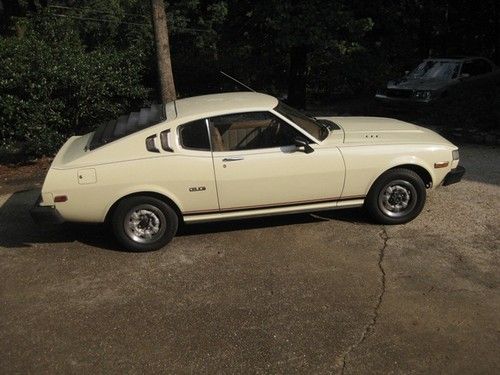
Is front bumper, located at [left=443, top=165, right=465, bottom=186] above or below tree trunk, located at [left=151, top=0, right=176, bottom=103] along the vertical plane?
below

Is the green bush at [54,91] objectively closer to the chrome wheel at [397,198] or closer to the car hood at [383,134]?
the car hood at [383,134]

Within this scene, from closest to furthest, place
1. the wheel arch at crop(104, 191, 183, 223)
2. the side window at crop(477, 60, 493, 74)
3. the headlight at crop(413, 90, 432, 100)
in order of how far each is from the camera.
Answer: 1. the wheel arch at crop(104, 191, 183, 223)
2. the headlight at crop(413, 90, 432, 100)
3. the side window at crop(477, 60, 493, 74)

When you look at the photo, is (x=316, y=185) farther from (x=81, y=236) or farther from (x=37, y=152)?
(x=37, y=152)

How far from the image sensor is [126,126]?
5703mm

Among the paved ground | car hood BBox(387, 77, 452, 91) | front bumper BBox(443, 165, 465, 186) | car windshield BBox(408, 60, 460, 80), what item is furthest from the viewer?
car windshield BBox(408, 60, 460, 80)

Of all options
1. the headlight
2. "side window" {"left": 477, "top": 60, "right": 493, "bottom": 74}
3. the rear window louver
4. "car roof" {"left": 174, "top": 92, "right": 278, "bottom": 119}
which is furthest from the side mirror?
"side window" {"left": 477, "top": 60, "right": 493, "bottom": 74}

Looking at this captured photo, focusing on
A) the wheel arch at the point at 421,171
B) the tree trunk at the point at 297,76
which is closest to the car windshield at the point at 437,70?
the tree trunk at the point at 297,76

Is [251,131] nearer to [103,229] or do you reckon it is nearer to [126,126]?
[126,126]

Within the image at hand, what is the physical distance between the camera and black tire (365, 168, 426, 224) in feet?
18.7

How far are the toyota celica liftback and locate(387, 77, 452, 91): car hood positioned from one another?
6.88 meters

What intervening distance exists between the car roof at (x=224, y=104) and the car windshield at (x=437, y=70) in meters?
8.34

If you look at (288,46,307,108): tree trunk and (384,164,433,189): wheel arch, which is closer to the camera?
(384,164,433,189): wheel arch

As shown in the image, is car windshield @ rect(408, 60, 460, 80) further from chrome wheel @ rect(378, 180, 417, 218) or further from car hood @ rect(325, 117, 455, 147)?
chrome wheel @ rect(378, 180, 417, 218)

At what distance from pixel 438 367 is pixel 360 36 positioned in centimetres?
1065
